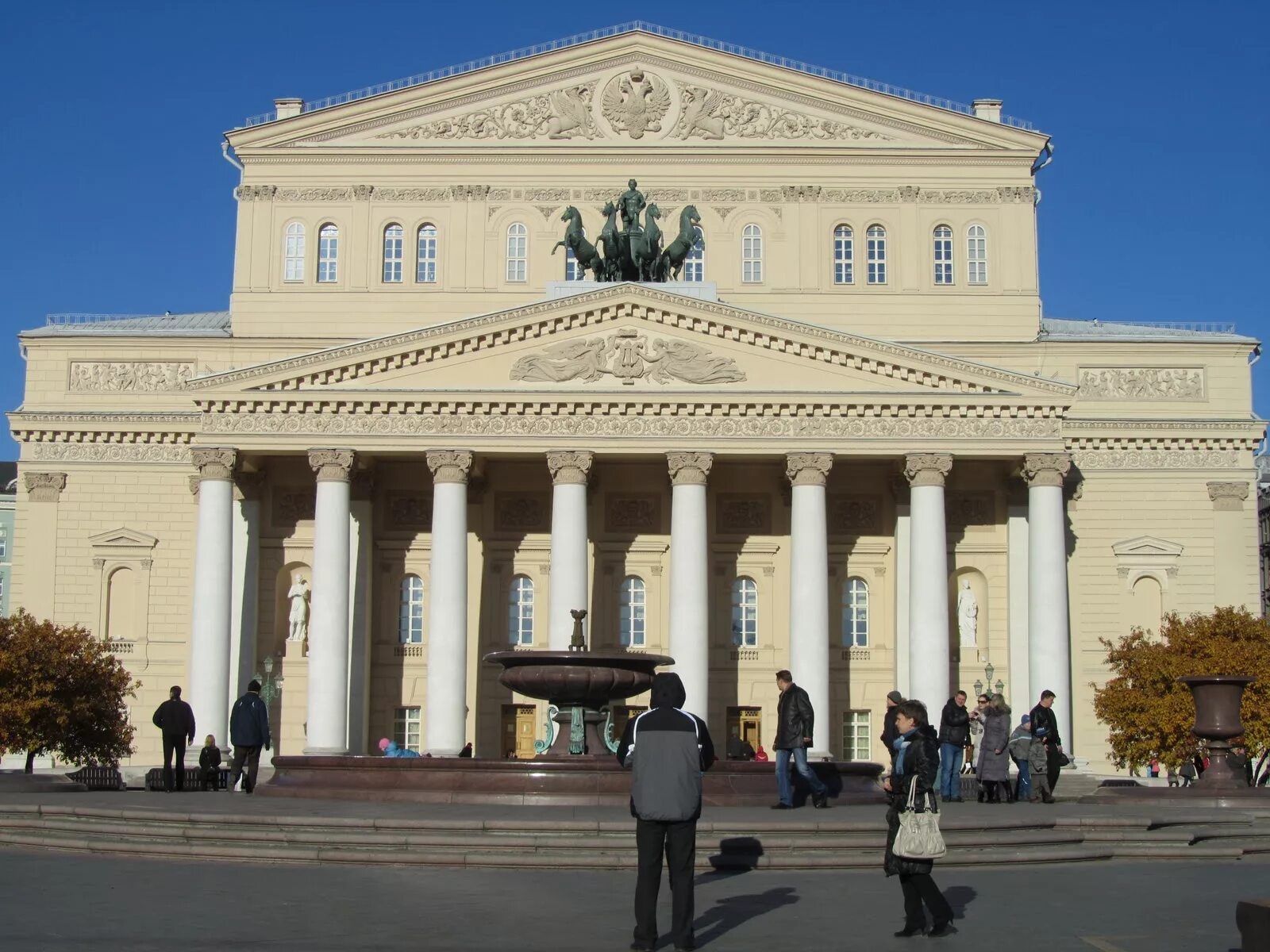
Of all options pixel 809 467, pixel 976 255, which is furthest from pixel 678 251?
pixel 976 255

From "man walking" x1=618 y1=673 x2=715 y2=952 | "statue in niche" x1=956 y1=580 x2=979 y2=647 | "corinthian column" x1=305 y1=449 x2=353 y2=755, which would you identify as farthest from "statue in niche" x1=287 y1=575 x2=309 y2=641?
"man walking" x1=618 y1=673 x2=715 y2=952

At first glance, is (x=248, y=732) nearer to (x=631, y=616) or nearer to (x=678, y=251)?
(x=631, y=616)

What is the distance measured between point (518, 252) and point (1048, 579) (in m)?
19.9

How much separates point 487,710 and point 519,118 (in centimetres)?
1874

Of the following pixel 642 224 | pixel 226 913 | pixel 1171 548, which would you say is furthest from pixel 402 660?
pixel 226 913

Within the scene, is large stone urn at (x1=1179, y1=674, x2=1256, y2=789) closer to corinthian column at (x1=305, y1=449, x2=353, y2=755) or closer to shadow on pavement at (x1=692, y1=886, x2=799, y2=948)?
shadow on pavement at (x1=692, y1=886, x2=799, y2=948)

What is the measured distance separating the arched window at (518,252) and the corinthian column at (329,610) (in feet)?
39.5

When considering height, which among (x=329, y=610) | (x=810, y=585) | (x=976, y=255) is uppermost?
(x=976, y=255)

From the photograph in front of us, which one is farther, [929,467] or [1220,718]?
[929,467]

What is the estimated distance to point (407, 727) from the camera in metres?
48.3

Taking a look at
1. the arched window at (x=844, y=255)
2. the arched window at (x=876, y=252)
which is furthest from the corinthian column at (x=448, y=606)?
the arched window at (x=876, y=252)

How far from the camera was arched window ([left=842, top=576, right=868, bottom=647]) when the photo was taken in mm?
48625

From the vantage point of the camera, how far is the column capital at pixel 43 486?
49406mm

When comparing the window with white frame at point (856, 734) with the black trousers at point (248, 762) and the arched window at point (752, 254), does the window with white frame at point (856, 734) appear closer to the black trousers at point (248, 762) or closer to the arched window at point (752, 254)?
the arched window at point (752, 254)
